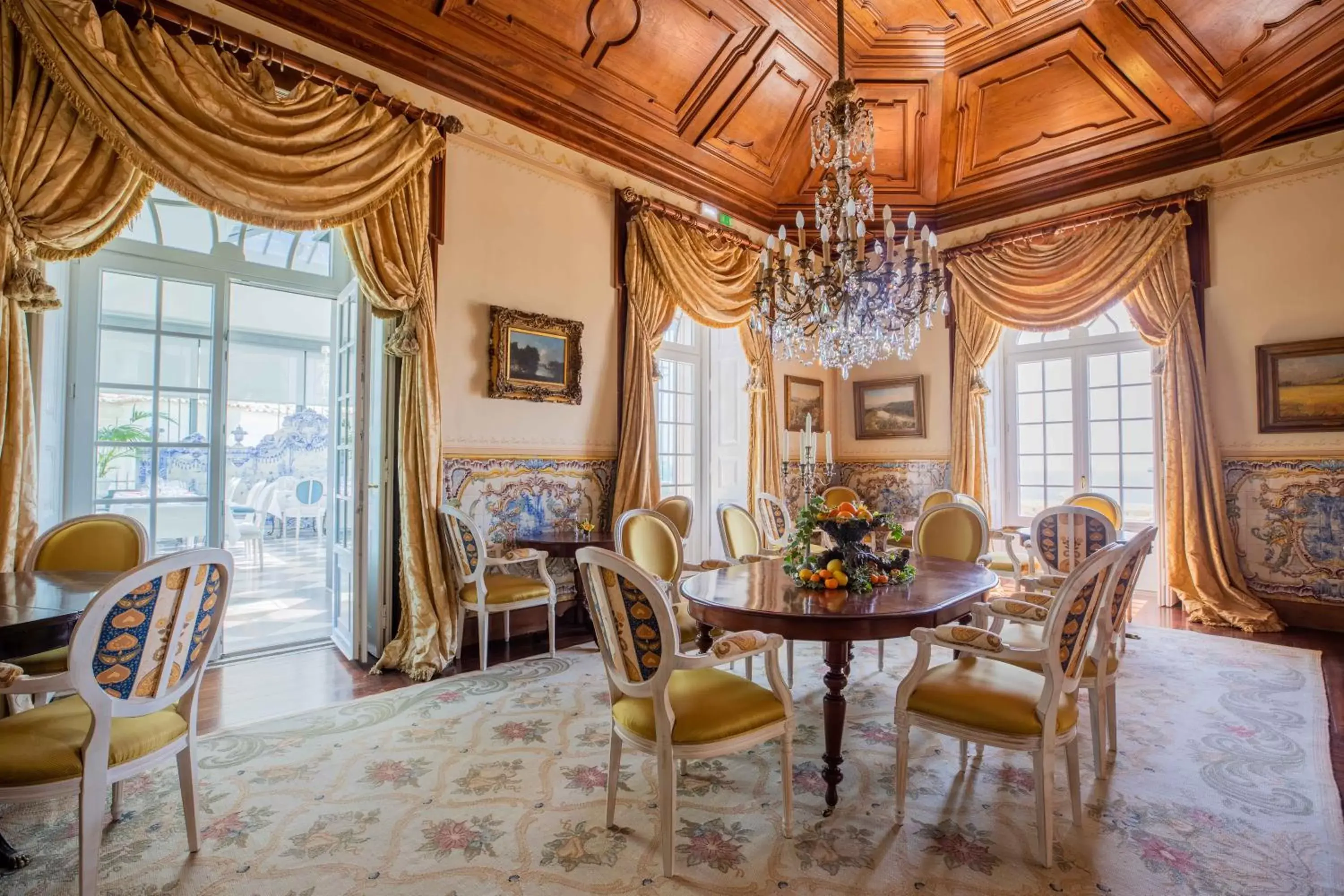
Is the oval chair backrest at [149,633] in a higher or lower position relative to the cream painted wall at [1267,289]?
lower

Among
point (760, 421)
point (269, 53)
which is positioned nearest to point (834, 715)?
point (760, 421)

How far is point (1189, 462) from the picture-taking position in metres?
5.17

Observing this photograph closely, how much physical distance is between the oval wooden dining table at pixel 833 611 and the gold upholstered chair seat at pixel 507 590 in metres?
1.48

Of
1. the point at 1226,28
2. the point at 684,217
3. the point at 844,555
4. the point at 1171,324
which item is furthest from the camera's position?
the point at 684,217

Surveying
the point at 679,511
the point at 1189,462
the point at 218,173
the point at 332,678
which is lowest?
the point at 332,678

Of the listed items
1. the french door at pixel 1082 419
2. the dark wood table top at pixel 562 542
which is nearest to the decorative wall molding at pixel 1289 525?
the french door at pixel 1082 419

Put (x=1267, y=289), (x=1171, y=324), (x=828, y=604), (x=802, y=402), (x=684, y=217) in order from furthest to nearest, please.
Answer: (x=802, y=402)
(x=684, y=217)
(x=1171, y=324)
(x=1267, y=289)
(x=828, y=604)

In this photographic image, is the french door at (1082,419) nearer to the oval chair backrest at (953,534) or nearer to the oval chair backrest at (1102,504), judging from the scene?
the oval chair backrest at (1102,504)

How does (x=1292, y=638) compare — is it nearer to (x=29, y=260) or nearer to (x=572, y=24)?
(x=572, y=24)

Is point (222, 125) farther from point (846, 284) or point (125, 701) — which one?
point (846, 284)

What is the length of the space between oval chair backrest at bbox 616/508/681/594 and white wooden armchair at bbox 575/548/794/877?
3.67 feet

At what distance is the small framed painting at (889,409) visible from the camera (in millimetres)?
6812

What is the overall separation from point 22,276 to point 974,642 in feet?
13.6

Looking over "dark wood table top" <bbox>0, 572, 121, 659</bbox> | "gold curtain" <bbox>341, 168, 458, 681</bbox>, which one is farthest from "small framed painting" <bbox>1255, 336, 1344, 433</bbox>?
"dark wood table top" <bbox>0, 572, 121, 659</bbox>
